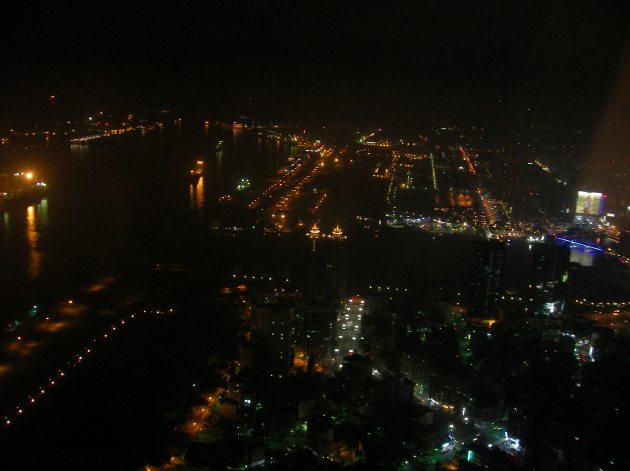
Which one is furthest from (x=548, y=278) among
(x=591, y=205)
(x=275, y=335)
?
(x=591, y=205)

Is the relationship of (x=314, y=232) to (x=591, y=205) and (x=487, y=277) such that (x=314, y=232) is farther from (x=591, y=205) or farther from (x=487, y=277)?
(x=591, y=205)

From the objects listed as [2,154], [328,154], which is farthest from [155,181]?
[328,154]

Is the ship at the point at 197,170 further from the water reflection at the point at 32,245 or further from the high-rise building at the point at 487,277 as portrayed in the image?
the high-rise building at the point at 487,277

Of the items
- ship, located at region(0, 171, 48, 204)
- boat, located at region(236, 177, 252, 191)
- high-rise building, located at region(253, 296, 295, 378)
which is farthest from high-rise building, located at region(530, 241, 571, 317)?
ship, located at region(0, 171, 48, 204)

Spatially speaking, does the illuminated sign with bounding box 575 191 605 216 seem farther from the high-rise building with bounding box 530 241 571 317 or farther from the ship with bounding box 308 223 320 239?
the ship with bounding box 308 223 320 239

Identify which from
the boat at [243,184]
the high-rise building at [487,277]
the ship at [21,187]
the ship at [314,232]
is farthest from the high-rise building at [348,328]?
the ship at [21,187]

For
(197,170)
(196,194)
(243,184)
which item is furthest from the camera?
(197,170)
